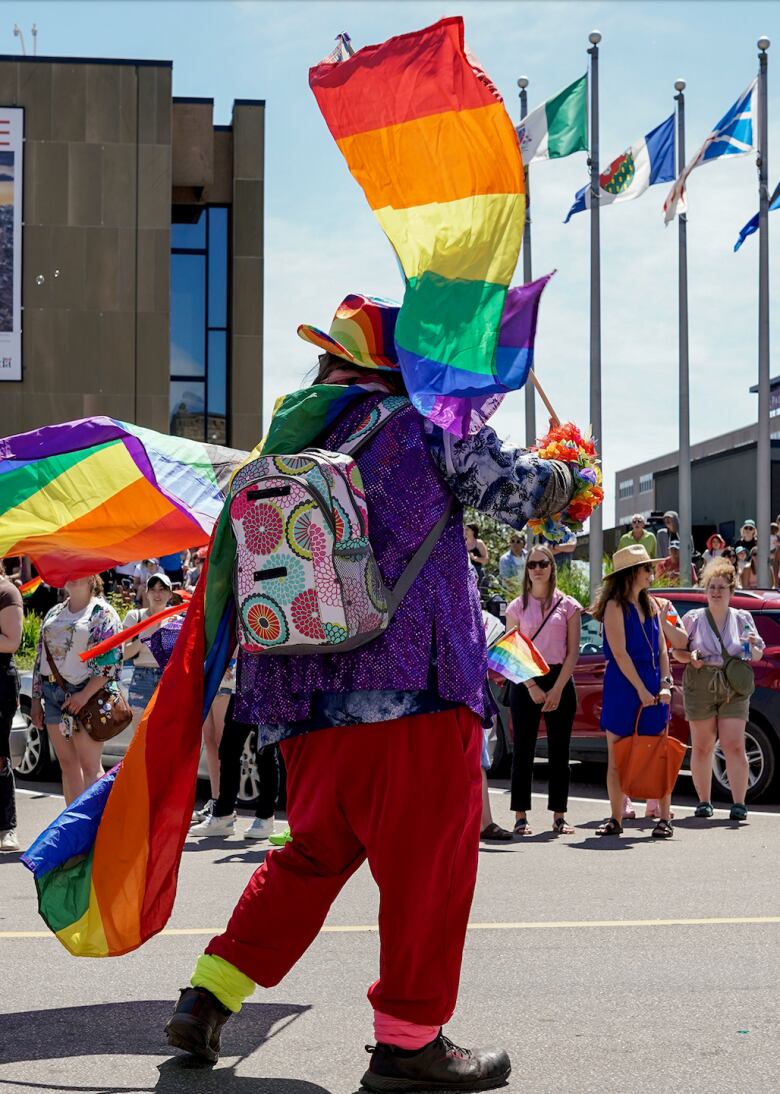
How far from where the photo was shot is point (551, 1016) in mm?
5082

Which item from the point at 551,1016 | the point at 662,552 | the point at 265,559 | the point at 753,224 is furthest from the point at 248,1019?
the point at 753,224

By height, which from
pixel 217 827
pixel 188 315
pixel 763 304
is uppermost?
pixel 188 315

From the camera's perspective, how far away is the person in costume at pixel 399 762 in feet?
14.0

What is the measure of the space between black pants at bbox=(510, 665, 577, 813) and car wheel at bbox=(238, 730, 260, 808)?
6.33 ft

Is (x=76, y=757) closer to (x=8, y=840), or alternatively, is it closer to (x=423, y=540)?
(x=8, y=840)

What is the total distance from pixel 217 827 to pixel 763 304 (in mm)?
15497

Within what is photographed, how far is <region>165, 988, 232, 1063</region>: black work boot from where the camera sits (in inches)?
175

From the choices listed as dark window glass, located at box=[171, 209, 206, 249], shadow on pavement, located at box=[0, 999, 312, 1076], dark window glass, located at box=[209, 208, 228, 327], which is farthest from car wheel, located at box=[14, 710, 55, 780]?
dark window glass, located at box=[171, 209, 206, 249]

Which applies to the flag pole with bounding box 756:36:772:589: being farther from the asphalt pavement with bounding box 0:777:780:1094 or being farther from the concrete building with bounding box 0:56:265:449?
the asphalt pavement with bounding box 0:777:780:1094

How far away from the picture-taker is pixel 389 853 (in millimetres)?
4281

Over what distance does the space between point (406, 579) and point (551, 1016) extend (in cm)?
162

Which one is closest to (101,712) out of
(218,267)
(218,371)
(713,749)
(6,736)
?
(6,736)

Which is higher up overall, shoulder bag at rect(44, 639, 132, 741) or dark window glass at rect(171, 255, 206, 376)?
dark window glass at rect(171, 255, 206, 376)

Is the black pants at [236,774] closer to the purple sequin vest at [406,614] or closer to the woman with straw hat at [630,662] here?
the woman with straw hat at [630,662]
